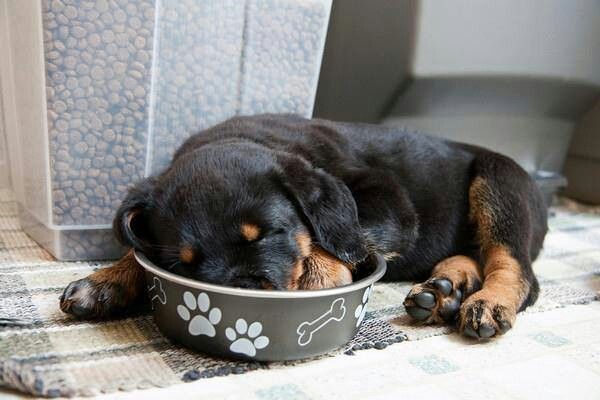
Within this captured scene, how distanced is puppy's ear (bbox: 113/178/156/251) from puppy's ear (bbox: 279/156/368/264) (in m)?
0.37

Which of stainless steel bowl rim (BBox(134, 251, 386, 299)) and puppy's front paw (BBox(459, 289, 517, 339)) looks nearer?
stainless steel bowl rim (BBox(134, 251, 386, 299))

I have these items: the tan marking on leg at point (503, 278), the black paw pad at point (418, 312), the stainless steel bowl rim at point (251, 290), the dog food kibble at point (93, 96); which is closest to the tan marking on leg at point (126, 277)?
the stainless steel bowl rim at point (251, 290)

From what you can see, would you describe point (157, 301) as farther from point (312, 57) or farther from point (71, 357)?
point (312, 57)

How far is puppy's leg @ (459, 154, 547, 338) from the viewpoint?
174 centimetres

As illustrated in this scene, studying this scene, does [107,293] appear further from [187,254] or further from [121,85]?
[121,85]

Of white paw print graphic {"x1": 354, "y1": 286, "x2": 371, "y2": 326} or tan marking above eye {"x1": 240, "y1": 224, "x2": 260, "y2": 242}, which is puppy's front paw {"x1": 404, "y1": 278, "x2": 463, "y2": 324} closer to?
white paw print graphic {"x1": 354, "y1": 286, "x2": 371, "y2": 326}

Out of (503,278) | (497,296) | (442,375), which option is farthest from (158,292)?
(503,278)

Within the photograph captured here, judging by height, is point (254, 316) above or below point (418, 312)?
above

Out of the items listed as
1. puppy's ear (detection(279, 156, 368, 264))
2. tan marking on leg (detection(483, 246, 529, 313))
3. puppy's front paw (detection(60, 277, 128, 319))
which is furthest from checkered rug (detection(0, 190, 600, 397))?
puppy's ear (detection(279, 156, 368, 264))

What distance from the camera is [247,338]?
1394 millimetres

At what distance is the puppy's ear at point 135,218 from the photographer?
157 cm

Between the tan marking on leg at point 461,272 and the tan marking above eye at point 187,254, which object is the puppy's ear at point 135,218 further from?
the tan marking on leg at point 461,272

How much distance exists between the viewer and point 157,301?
4.97ft

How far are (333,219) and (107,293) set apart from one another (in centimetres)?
66
